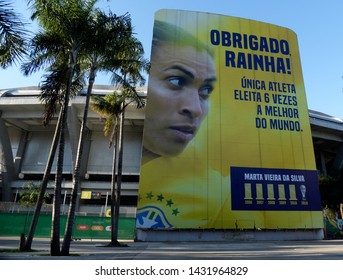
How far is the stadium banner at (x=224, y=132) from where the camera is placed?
28.5 m

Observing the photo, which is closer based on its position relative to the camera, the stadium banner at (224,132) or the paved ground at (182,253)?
the paved ground at (182,253)

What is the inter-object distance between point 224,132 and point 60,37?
68.0 ft

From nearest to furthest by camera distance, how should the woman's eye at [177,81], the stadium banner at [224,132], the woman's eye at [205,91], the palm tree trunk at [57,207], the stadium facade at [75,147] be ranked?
1. the palm tree trunk at [57,207]
2. the stadium banner at [224,132]
3. the woman's eye at [177,81]
4. the woman's eye at [205,91]
5. the stadium facade at [75,147]

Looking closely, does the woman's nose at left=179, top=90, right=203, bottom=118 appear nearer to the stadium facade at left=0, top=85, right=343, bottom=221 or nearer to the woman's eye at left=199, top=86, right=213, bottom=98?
the woman's eye at left=199, top=86, right=213, bottom=98

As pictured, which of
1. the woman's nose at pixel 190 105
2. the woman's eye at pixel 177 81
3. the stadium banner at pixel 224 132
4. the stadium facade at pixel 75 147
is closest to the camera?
the stadium banner at pixel 224 132

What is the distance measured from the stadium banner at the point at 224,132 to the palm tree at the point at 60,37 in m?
14.8

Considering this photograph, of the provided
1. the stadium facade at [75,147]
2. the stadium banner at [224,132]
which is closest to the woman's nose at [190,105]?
the stadium banner at [224,132]

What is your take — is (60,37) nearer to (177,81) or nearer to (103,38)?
(103,38)

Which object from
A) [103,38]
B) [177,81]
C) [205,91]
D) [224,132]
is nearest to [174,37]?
[177,81]

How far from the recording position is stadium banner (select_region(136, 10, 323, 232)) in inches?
1121

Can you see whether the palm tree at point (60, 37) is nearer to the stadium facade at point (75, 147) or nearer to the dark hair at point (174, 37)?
the dark hair at point (174, 37)

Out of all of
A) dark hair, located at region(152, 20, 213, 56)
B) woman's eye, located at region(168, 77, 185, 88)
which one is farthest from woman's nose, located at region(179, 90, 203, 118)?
dark hair, located at region(152, 20, 213, 56)

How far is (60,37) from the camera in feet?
48.0

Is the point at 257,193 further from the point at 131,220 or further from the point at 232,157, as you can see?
the point at 131,220
